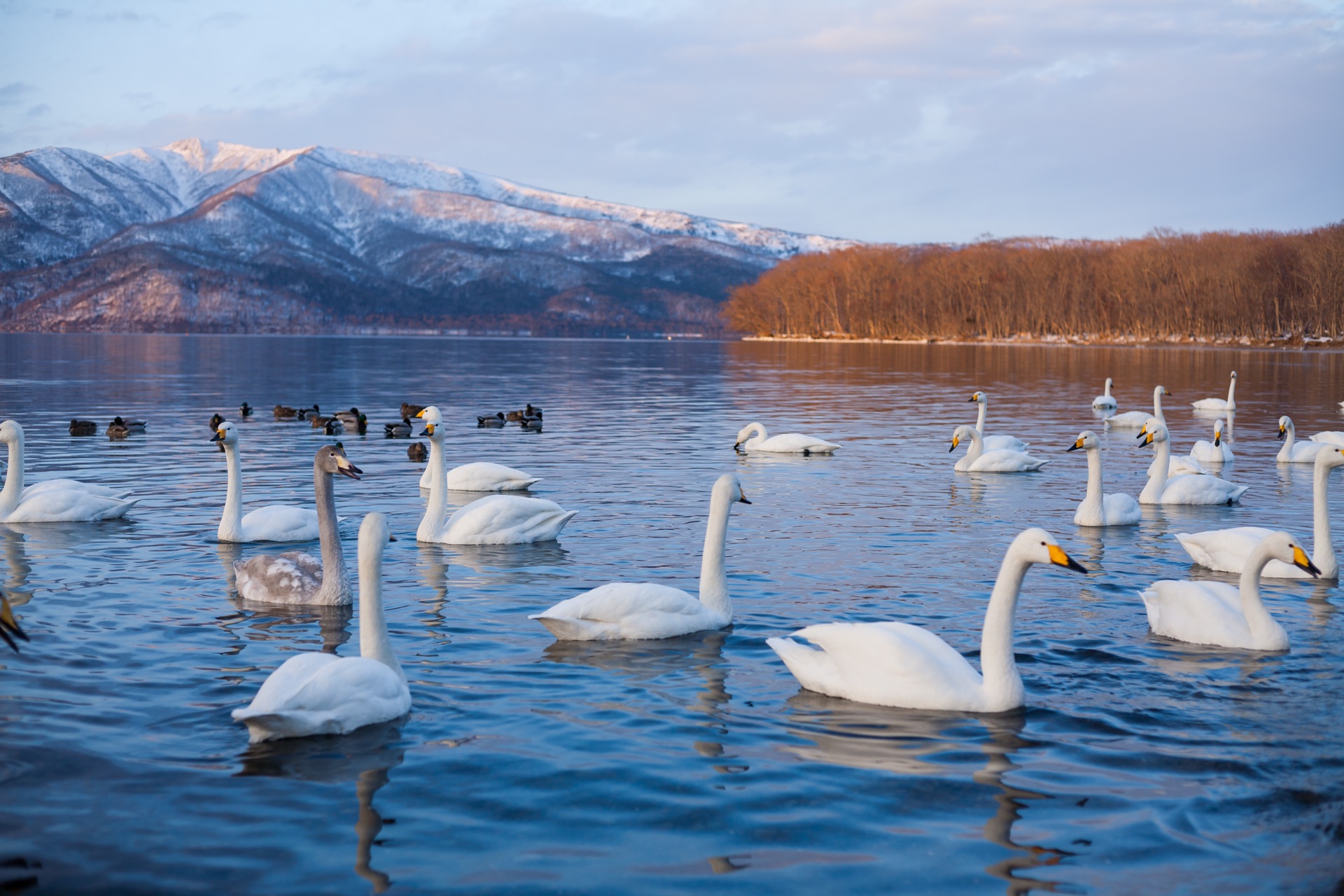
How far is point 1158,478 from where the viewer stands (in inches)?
666

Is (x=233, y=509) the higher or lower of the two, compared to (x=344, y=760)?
higher

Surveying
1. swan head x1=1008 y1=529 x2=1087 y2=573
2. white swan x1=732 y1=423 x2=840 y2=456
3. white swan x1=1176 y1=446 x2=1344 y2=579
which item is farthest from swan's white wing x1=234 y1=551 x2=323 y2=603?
white swan x1=732 y1=423 x2=840 y2=456

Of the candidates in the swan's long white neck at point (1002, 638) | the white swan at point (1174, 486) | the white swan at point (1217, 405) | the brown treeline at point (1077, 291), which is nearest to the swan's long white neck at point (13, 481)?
the swan's long white neck at point (1002, 638)

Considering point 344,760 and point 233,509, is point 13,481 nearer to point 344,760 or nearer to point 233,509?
point 233,509

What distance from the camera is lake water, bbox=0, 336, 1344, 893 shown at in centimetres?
590

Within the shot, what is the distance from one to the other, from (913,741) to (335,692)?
3581 mm

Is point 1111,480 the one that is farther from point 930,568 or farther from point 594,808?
point 594,808

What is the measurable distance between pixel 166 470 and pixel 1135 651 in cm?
A: 1685

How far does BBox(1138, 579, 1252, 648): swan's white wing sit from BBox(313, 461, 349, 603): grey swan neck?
6.96 metres

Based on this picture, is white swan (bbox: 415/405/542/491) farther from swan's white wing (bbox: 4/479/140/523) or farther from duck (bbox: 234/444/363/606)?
duck (bbox: 234/444/363/606)

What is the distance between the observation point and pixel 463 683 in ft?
28.3

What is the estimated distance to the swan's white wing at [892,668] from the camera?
7.77m

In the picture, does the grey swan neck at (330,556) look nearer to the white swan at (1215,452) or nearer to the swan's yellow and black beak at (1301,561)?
the swan's yellow and black beak at (1301,561)

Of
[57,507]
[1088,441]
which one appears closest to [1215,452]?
[1088,441]
